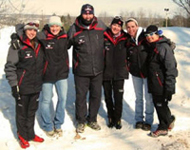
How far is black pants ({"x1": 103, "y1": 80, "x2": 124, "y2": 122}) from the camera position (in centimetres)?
455

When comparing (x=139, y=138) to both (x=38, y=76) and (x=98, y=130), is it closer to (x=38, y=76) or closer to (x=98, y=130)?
(x=98, y=130)

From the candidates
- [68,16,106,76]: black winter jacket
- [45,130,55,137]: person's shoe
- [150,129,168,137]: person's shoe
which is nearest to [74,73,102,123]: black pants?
[68,16,106,76]: black winter jacket

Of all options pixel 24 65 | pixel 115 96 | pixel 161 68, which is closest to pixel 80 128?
pixel 115 96

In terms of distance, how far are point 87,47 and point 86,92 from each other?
95 cm

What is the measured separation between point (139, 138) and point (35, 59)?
2422 mm

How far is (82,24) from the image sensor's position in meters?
4.33

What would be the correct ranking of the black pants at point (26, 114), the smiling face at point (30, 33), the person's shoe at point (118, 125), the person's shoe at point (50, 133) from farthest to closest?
the person's shoe at point (118, 125) < the person's shoe at point (50, 133) < the black pants at point (26, 114) < the smiling face at point (30, 33)

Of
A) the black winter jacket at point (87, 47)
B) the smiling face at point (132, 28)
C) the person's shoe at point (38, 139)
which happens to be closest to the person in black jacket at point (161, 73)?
the smiling face at point (132, 28)

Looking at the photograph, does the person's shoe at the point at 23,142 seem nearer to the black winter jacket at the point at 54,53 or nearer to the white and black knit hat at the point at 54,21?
the black winter jacket at the point at 54,53

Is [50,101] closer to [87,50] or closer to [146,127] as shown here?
[87,50]

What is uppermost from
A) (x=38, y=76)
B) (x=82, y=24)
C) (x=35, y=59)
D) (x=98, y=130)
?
(x=82, y=24)

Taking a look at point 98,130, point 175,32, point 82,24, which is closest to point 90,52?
point 82,24

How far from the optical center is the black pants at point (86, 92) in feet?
14.8

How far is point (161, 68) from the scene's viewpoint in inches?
156
